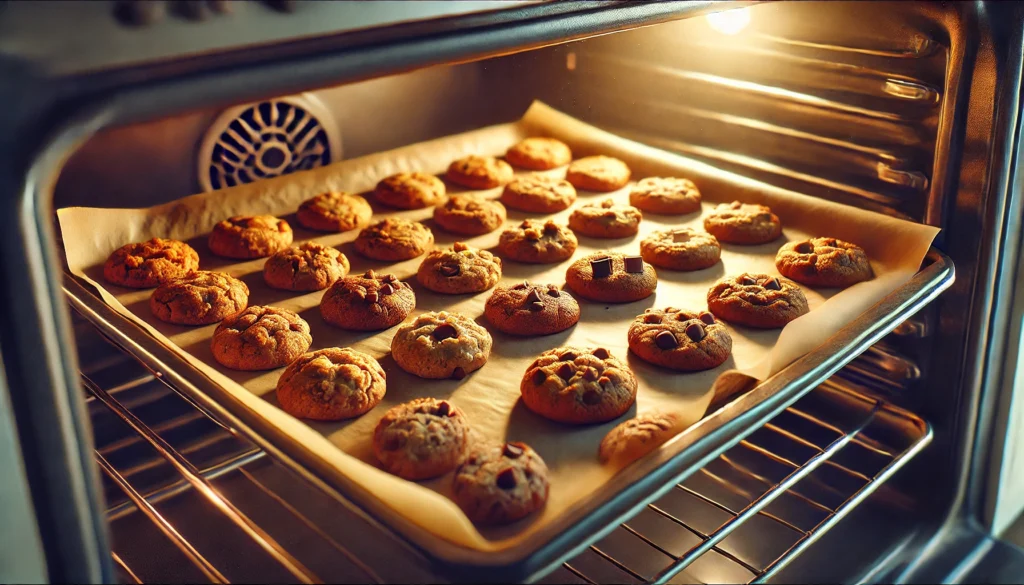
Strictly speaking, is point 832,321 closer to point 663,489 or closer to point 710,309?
point 710,309

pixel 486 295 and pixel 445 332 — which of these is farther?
pixel 486 295

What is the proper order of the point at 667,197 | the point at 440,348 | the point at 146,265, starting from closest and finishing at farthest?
the point at 440,348 < the point at 146,265 < the point at 667,197

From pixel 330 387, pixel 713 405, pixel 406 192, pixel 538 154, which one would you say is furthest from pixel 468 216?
pixel 713 405

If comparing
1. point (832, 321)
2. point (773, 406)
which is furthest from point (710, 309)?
point (773, 406)

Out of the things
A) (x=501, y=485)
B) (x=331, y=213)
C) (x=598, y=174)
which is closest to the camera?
(x=501, y=485)

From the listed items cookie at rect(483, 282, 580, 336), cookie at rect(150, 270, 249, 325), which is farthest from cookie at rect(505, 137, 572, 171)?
cookie at rect(150, 270, 249, 325)

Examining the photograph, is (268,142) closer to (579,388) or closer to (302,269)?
(302,269)

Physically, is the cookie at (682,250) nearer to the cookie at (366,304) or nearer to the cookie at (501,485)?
the cookie at (366,304)
